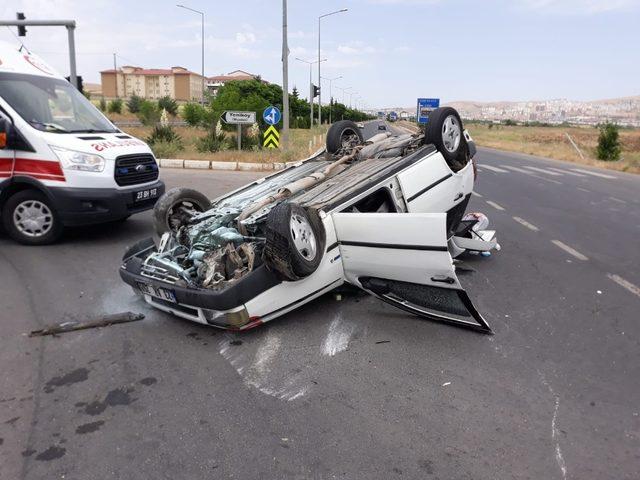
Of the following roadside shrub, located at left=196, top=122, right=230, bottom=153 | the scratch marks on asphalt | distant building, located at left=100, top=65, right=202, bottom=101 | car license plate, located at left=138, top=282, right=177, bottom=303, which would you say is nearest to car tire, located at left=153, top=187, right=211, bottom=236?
car license plate, located at left=138, top=282, right=177, bottom=303

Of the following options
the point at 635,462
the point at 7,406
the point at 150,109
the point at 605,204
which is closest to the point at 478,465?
the point at 635,462

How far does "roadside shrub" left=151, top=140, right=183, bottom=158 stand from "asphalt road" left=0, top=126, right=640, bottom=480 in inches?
509

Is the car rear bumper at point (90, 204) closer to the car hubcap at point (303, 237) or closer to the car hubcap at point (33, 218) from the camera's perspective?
the car hubcap at point (33, 218)

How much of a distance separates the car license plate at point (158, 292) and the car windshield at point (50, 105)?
3542 mm

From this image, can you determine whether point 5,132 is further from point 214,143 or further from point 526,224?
point 214,143

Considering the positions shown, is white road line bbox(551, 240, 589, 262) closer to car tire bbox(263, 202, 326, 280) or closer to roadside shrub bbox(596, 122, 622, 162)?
car tire bbox(263, 202, 326, 280)

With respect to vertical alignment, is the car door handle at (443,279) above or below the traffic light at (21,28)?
below

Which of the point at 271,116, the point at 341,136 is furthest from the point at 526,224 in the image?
the point at 271,116

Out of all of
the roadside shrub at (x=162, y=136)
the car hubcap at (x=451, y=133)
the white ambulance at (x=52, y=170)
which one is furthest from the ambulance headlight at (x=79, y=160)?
the roadside shrub at (x=162, y=136)

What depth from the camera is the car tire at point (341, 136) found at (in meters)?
6.95

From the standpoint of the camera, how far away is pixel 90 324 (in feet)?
14.5

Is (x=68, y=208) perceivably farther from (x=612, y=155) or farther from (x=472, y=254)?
(x=612, y=155)

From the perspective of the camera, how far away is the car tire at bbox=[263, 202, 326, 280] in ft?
12.7

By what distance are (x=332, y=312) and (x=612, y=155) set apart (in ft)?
98.4
